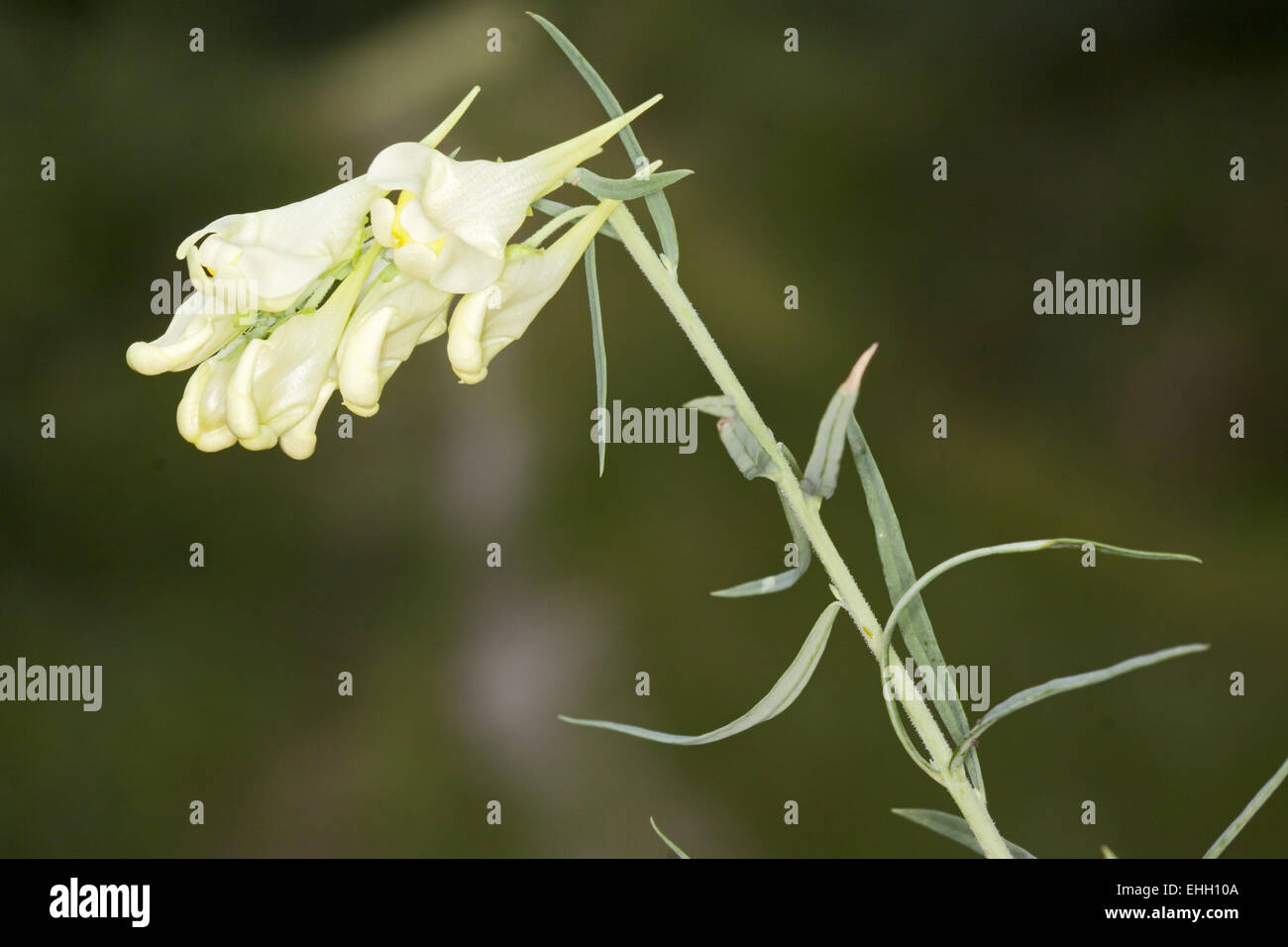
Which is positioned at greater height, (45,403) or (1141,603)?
(45,403)

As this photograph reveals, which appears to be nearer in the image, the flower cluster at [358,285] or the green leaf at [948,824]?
the flower cluster at [358,285]

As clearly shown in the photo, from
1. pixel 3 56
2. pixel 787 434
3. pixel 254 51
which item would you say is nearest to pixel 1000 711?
pixel 787 434

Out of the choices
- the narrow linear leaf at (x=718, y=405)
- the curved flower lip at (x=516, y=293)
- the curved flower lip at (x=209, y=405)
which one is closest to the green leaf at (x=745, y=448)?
the narrow linear leaf at (x=718, y=405)

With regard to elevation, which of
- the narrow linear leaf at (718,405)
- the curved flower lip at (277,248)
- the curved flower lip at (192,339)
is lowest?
the narrow linear leaf at (718,405)

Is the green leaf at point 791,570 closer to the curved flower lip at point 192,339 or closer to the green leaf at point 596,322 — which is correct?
the green leaf at point 596,322

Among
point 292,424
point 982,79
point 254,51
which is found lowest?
point 292,424

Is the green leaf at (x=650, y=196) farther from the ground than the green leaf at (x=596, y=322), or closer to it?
farther from the ground

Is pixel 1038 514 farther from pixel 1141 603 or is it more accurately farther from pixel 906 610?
pixel 906 610

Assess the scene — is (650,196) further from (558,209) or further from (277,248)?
(277,248)
